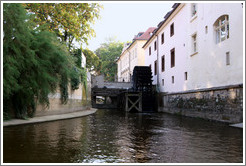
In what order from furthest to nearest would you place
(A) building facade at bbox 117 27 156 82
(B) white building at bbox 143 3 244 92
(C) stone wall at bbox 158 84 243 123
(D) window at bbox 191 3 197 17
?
(A) building facade at bbox 117 27 156 82 → (D) window at bbox 191 3 197 17 → (B) white building at bbox 143 3 244 92 → (C) stone wall at bbox 158 84 243 123

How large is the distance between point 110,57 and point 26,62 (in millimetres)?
45012

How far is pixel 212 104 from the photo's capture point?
1314 cm

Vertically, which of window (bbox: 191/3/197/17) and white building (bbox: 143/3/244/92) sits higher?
window (bbox: 191/3/197/17)

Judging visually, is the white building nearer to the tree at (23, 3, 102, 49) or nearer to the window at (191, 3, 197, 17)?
the window at (191, 3, 197, 17)

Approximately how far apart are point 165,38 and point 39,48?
1513 centimetres

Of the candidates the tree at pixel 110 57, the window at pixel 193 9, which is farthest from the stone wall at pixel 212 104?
the tree at pixel 110 57

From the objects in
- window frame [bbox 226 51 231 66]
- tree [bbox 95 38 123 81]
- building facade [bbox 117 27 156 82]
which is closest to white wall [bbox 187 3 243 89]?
window frame [bbox 226 51 231 66]

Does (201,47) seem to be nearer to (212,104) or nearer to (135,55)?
(212,104)

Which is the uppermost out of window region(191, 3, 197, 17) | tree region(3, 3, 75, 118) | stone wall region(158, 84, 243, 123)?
window region(191, 3, 197, 17)

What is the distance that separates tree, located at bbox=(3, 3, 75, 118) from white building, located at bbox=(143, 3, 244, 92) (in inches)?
321

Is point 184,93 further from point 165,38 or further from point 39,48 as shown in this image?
point 39,48

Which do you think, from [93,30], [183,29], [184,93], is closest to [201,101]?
[184,93]

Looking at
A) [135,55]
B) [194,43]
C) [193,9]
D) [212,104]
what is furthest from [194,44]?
[135,55]

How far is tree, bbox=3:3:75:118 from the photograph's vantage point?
916 centimetres
